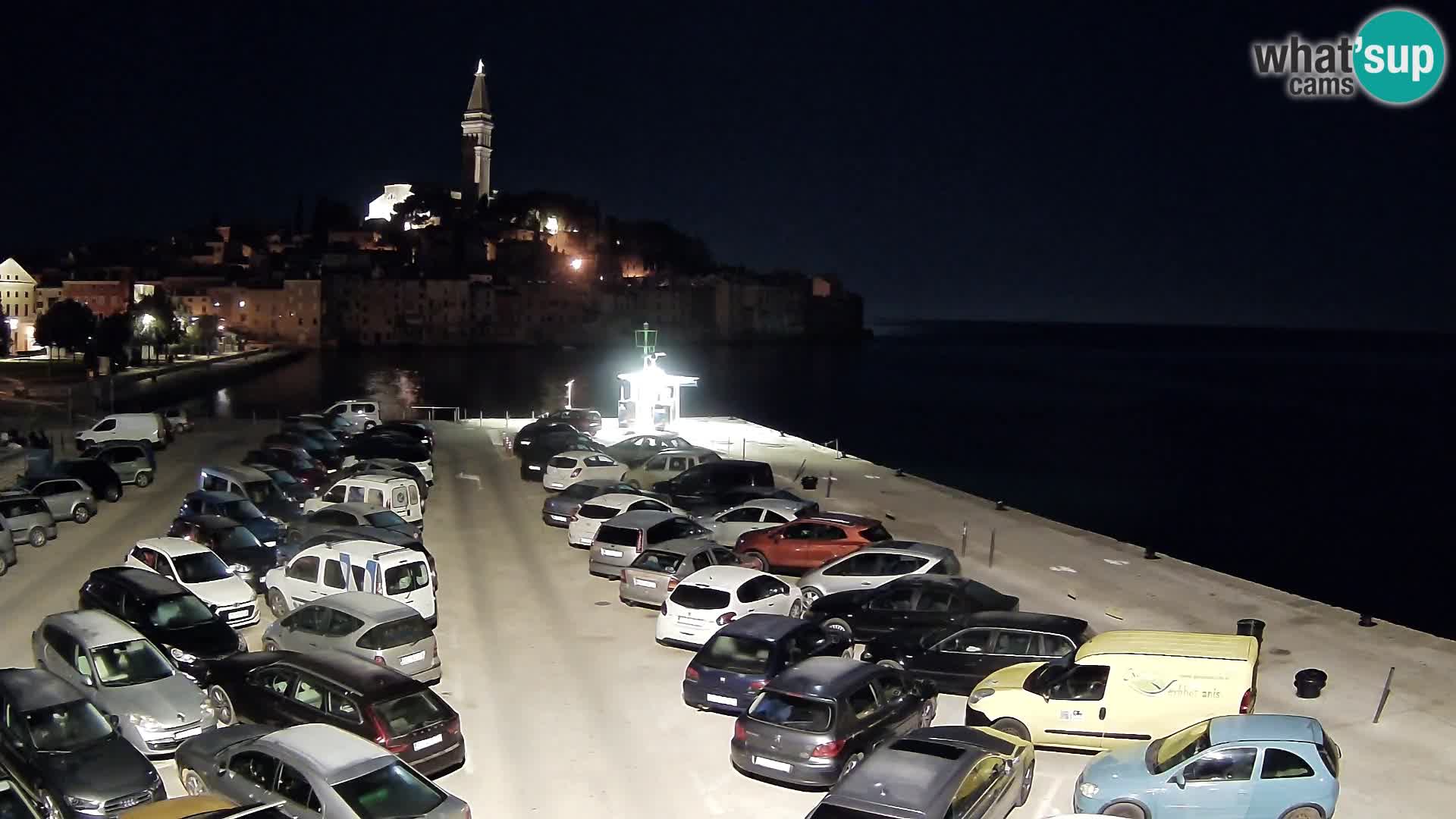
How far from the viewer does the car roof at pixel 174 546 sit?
16594 millimetres

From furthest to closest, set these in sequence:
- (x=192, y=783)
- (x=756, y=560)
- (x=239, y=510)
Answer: (x=239, y=510)
(x=756, y=560)
(x=192, y=783)

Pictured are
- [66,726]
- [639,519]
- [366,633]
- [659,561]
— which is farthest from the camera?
[639,519]

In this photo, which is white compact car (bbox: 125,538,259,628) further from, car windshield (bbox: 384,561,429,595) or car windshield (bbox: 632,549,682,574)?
car windshield (bbox: 632,549,682,574)

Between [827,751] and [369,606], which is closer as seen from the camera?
[827,751]

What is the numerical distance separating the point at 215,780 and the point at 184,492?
65.4 feet

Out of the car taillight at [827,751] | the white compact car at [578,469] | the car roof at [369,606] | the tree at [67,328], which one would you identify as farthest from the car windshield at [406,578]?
the tree at [67,328]

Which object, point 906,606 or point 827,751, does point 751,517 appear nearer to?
point 906,606

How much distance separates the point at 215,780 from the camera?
9586mm

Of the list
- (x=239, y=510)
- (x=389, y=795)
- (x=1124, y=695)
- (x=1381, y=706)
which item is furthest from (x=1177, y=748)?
(x=239, y=510)

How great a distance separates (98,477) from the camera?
85.5 feet

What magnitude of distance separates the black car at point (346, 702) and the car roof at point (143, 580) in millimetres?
3305

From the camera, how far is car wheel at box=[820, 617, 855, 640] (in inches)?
609

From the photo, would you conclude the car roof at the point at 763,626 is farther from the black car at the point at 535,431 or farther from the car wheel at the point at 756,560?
the black car at the point at 535,431

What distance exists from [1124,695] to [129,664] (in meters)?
10.7
